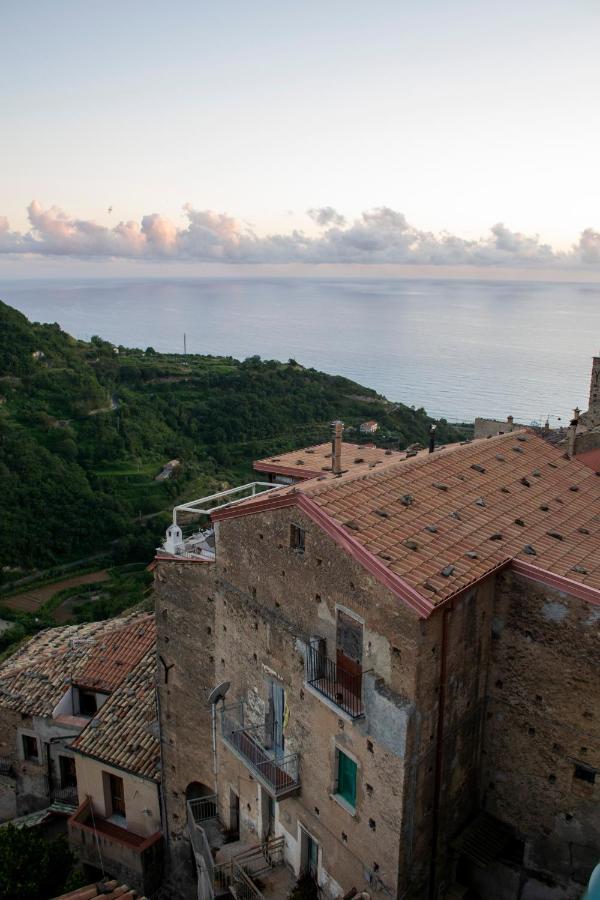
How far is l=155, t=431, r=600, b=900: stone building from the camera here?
11047mm

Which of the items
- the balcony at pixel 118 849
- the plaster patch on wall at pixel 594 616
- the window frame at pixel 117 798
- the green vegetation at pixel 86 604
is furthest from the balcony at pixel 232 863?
the green vegetation at pixel 86 604

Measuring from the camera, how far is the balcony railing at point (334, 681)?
11398mm

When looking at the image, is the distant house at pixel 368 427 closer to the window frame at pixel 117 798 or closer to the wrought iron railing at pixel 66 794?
the wrought iron railing at pixel 66 794

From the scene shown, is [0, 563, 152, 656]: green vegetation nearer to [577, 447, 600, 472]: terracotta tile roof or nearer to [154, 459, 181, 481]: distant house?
[154, 459, 181, 481]: distant house

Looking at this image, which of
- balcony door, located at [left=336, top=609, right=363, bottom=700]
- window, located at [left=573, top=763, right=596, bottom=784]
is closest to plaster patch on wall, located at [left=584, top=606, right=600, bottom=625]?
window, located at [left=573, top=763, right=596, bottom=784]

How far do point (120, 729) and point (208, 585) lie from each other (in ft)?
19.5

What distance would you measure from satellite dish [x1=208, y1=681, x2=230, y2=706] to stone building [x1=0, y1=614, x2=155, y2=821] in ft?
16.3

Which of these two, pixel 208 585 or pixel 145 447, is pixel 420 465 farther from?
pixel 145 447

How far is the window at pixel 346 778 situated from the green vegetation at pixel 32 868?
761 cm

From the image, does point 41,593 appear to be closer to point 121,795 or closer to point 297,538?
point 121,795

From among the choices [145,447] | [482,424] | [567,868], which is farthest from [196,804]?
[145,447]

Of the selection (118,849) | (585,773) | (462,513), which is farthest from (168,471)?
(585,773)

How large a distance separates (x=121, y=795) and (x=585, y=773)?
12303mm

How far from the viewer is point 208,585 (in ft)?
49.8
